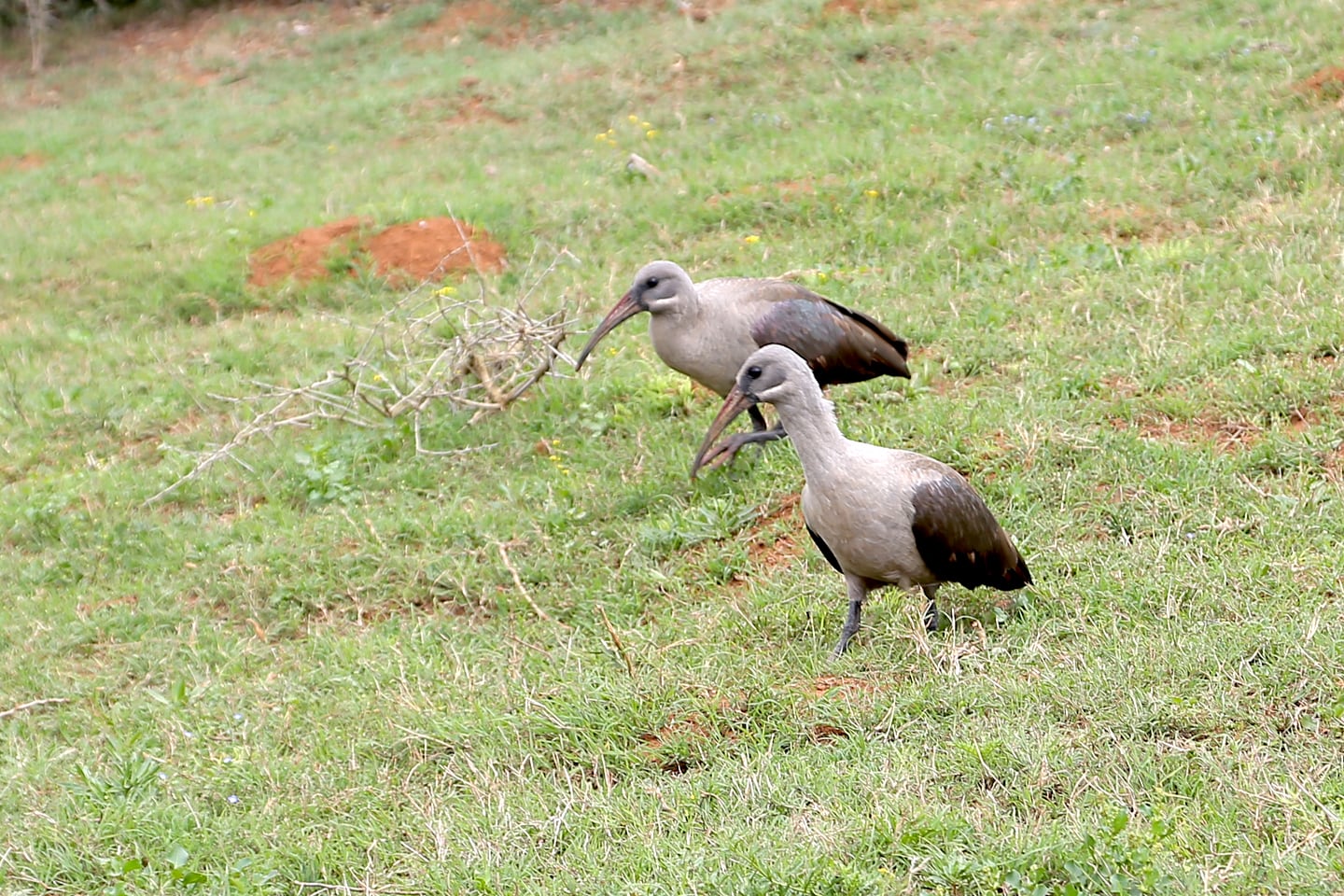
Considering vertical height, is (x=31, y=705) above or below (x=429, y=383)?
below

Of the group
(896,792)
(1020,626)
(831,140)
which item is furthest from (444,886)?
(831,140)

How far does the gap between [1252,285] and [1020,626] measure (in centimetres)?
330

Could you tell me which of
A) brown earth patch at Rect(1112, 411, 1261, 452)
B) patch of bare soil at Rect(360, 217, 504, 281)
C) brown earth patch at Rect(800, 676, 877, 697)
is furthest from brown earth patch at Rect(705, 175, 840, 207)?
brown earth patch at Rect(800, 676, 877, 697)

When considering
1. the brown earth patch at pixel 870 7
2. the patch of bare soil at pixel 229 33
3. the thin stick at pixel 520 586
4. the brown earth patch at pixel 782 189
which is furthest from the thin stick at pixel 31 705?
the patch of bare soil at pixel 229 33

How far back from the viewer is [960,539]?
4.74 m

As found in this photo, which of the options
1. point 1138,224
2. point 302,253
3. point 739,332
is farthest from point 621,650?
point 302,253

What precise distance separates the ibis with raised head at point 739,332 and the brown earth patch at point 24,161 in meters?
9.85

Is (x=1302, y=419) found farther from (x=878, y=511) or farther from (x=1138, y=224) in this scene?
(x=1138, y=224)

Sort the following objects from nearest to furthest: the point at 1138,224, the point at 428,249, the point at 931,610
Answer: the point at 931,610 → the point at 1138,224 → the point at 428,249

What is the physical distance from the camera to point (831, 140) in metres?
10.8

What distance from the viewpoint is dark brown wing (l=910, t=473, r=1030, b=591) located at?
4.72m

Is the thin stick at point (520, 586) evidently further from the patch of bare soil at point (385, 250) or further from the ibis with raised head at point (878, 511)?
the patch of bare soil at point (385, 250)

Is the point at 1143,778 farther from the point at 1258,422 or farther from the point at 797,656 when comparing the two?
the point at 1258,422

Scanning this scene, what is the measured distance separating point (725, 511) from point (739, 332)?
0.88m
